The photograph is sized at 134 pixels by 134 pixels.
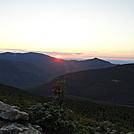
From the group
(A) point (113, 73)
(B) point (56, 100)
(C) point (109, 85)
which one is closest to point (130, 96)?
(C) point (109, 85)

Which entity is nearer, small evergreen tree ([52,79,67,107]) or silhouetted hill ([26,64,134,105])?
small evergreen tree ([52,79,67,107])

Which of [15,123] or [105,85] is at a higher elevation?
[15,123]

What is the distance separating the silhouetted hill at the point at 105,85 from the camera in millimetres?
121500

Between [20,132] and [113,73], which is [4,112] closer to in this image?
[20,132]

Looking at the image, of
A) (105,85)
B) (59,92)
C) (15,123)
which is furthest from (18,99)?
(105,85)

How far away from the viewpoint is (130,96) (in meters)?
119

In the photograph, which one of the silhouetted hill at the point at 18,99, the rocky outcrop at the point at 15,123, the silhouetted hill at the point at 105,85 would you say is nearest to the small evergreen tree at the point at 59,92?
the silhouetted hill at the point at 18,99

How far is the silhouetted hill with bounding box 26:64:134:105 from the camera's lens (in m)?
122

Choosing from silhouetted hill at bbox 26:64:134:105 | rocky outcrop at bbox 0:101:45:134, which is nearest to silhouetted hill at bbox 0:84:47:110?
rocky outcrop at bbox 0:101:45:134

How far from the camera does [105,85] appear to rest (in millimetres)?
142000

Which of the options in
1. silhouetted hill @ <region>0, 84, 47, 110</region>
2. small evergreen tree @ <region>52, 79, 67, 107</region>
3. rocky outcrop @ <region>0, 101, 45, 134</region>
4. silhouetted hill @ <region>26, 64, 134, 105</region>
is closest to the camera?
rocky outcrop @ <region>0, 101, 45, 134</region>

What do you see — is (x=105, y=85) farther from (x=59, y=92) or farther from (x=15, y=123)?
(x=15, y=123)

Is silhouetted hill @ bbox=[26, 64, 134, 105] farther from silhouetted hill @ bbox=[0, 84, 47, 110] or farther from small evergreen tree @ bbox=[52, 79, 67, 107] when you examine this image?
small evergreen tree @ bbox=[52, 79, 67, 107]

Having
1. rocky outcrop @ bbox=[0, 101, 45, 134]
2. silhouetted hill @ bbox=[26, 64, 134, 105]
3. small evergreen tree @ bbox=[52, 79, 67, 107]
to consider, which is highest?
rocky outcrop @ bbox=[0, 101, 45, 134]
